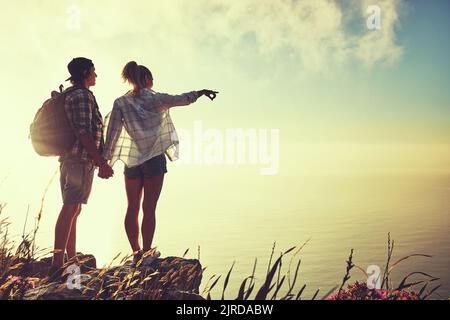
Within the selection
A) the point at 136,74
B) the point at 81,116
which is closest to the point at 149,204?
the point at 81,116

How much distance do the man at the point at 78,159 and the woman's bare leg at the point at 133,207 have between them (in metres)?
0.36

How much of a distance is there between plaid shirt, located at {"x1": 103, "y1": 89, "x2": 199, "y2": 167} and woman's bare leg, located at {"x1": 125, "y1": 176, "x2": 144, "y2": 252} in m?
0.23

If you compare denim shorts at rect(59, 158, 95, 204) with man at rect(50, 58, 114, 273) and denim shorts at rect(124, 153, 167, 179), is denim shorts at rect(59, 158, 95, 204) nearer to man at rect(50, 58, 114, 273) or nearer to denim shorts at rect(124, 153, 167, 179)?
man at rect(50, 58, 114, 273)

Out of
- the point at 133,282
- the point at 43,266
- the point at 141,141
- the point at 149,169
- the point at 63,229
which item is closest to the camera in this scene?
the point at 133,282

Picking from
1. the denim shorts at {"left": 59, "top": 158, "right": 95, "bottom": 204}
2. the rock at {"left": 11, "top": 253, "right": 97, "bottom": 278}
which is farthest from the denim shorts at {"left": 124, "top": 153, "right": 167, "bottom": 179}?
the rock at {"left": 11, "top": 253, "right": 97, "bottom": 278}

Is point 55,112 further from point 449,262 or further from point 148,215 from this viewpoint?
point 449,262

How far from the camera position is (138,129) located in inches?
255

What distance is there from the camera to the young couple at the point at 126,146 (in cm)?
598

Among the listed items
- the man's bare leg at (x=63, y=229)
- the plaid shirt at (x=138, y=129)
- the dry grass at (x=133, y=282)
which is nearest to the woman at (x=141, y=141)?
the plaid shirt at (x=138, y=129)

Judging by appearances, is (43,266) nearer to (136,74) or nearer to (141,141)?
(141,141)

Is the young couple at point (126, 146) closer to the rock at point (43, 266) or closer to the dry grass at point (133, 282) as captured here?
the rock at point (43, 266)

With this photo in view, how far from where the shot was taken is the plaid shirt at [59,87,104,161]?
598cm

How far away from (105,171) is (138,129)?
728 millimetres

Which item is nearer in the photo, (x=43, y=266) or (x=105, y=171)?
(x=105, y=171)
